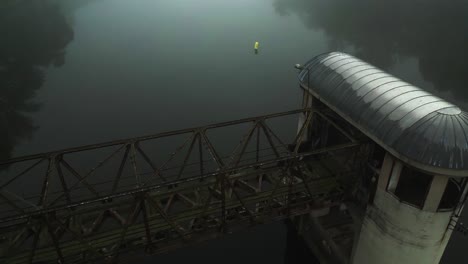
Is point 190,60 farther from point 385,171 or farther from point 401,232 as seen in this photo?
point 401,232

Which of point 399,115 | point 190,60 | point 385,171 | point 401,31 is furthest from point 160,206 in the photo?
point 401,31

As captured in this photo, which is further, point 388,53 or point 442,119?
point 388,53

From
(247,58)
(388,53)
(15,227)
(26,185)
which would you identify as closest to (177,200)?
(15,227)

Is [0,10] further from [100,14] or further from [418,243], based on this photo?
[418,243]

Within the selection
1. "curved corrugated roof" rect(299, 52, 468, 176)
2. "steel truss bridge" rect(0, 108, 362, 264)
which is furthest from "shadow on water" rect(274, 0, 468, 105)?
"steel truss bridge" rect(0, 108, 362, 264)

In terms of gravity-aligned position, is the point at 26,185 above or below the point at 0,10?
below

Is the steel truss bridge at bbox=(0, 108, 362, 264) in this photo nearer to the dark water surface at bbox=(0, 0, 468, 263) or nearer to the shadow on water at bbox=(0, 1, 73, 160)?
the dark water surface at bbox=(0, 0, 468, 263)
